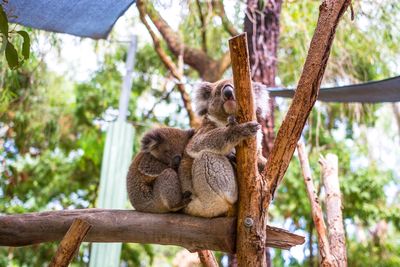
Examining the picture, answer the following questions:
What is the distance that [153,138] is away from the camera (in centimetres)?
374

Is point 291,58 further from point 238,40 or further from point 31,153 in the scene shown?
point 238,40

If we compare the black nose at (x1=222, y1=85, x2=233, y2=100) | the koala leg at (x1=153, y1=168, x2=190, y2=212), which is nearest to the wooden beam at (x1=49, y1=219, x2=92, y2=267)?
the koala leg at (x1=153, y1=168, x2=190, y2=212)

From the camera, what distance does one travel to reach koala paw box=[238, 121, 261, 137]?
2824mm

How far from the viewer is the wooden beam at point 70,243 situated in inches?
113

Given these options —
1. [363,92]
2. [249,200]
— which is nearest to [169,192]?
[249,200]

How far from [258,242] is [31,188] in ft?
24.4

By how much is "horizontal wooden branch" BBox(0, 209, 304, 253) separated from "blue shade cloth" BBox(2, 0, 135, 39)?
173cm

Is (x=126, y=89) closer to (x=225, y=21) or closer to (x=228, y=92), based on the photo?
(x=225, y=21)

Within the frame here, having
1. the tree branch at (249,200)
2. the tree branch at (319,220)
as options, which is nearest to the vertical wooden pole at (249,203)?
the tree branch at (249,200)

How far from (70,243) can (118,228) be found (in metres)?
0.36

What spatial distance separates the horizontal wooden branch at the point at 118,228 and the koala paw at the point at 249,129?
1.89 ft

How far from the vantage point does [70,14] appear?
4.43 m

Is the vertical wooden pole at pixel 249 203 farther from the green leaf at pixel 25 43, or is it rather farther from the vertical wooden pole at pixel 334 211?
the vertical wooden pole at pixel 334 211

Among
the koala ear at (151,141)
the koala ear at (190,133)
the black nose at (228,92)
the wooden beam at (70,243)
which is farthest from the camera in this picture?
the koala ear at (190,133)
